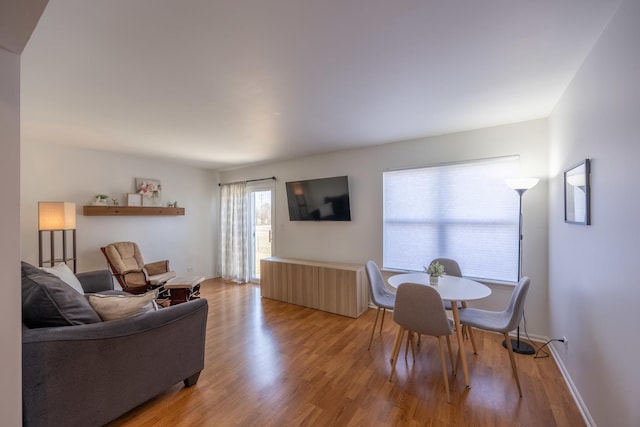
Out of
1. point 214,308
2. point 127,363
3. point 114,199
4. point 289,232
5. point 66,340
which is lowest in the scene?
point 214,308

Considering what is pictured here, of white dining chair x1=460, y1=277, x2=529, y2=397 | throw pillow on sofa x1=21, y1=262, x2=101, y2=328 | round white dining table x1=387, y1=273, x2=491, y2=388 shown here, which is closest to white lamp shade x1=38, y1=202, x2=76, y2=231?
throw pillow on sofa x1=21, y1=262, x2=101, y2=328

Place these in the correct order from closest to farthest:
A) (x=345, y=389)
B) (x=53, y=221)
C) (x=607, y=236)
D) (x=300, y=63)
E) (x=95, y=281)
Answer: (x=607, y=236), (x=300, y=63), (x=345, y=389), (x=95, y=281), (x=53, y=221)

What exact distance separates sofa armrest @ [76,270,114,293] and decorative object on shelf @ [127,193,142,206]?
4.76ft

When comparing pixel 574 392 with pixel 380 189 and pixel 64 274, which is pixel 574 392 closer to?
pixel 380 189

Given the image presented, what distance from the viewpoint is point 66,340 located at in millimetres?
1432

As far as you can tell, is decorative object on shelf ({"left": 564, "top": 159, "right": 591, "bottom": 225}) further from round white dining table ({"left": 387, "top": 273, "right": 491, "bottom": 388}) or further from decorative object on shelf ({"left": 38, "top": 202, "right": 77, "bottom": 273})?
decorative object on shelf ({"left": 38, "top": 202, "right": 77, "bottom": 273})

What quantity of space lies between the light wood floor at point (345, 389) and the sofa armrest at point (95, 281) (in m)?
1.52

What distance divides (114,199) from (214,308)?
246 cm

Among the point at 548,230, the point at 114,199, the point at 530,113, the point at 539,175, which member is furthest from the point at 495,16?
the point at 114,199

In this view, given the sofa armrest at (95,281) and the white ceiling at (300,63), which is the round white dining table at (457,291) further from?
the sofa armrest at (95,281)

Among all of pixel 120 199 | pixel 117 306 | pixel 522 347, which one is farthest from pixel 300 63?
pixel 120 199

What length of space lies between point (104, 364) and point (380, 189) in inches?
132

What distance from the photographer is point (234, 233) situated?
5.40m

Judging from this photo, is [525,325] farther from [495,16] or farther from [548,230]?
[495,16]
